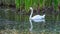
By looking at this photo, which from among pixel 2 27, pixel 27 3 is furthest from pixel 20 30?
pixel 27 3

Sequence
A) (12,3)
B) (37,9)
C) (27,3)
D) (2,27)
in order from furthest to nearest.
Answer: (12,3) < (37,9) < (27,3) < (2,27)

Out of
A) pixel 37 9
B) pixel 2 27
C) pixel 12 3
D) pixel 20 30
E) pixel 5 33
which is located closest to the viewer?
pixel 5 33

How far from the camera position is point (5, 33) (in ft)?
26.9

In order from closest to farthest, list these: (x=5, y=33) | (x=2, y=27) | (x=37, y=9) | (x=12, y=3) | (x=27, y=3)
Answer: (x=5, y=33)
(x=2, y=27)
(x=27, y=3)
(x=37, y=9)
(x=12, y=3)

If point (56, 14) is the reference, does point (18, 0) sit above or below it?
above

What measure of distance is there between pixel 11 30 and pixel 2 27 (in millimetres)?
722

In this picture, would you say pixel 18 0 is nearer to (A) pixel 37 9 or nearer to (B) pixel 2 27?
(A) pixel 37 9

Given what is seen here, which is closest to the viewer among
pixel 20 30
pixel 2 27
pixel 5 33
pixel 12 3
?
pixel 5 33

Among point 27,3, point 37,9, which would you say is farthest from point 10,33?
point 37,9

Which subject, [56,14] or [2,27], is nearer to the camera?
[2,27]

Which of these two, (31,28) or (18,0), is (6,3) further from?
(31,28)

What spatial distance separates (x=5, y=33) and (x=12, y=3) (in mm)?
7093

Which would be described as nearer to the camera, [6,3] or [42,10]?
[42,10]

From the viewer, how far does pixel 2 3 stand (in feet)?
50.8
